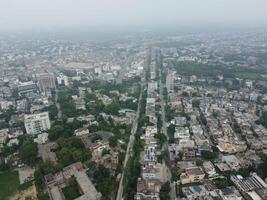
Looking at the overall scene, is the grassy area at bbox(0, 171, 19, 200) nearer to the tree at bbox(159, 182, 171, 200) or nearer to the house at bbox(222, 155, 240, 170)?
the tree at bbox(159, 182, 171, 200)

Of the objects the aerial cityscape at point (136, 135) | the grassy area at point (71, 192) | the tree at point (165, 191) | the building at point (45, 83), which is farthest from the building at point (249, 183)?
the building at point (45, 83)

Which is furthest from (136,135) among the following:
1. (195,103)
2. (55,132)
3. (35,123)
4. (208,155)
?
(195,103)

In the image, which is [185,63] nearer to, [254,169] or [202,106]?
[202,106]

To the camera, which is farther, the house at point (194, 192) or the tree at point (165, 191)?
the house at point (194, 192)

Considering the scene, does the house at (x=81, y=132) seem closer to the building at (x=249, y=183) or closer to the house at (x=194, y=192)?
the house at (x=194, y=192)

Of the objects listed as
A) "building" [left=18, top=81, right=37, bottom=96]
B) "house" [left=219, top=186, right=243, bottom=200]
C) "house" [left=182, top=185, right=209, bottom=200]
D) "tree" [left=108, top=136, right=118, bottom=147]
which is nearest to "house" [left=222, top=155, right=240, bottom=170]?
"house" [left=219, top=186, right=243, bottom=200]

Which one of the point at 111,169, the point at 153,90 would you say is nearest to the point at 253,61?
the point at 153,90
